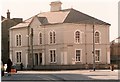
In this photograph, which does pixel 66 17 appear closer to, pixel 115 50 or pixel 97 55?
pixel 97 55

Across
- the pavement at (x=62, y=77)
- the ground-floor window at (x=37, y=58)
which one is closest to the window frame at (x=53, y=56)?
the ground-floor window at (x=37, y=58)

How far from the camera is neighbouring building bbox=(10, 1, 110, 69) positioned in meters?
67.4

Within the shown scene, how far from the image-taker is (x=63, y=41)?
221 ft

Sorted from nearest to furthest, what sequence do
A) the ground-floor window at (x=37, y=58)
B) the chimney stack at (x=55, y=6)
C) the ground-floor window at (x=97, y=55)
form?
1. the ground-floor window at (x=97, y=55)
2. the ground-floor window at (x=37, y=58)
3. the chimney stack at (x=55, y=6)

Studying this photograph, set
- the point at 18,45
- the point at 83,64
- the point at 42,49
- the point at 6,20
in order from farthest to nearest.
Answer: the point at 6,20
the point at 18,45
the point at 42,49
the point at 83,64

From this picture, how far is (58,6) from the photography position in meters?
75.5

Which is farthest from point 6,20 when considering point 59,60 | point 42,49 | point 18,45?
point 59,60

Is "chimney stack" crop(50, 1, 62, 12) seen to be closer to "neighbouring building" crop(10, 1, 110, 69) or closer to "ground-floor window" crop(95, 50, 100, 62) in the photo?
"neighbouring building" crop(10, 1, 110, 69)

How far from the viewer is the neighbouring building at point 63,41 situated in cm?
Result: 6738

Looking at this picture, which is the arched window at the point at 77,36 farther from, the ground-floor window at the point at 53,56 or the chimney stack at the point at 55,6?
the chimney stack at the point at 55,6

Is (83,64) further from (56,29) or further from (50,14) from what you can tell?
(50,14)

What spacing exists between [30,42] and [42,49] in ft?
13.5

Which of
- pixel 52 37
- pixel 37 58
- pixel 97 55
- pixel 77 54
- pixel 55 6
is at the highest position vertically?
pixel 55 6

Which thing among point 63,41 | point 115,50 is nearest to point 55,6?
point 63,41
